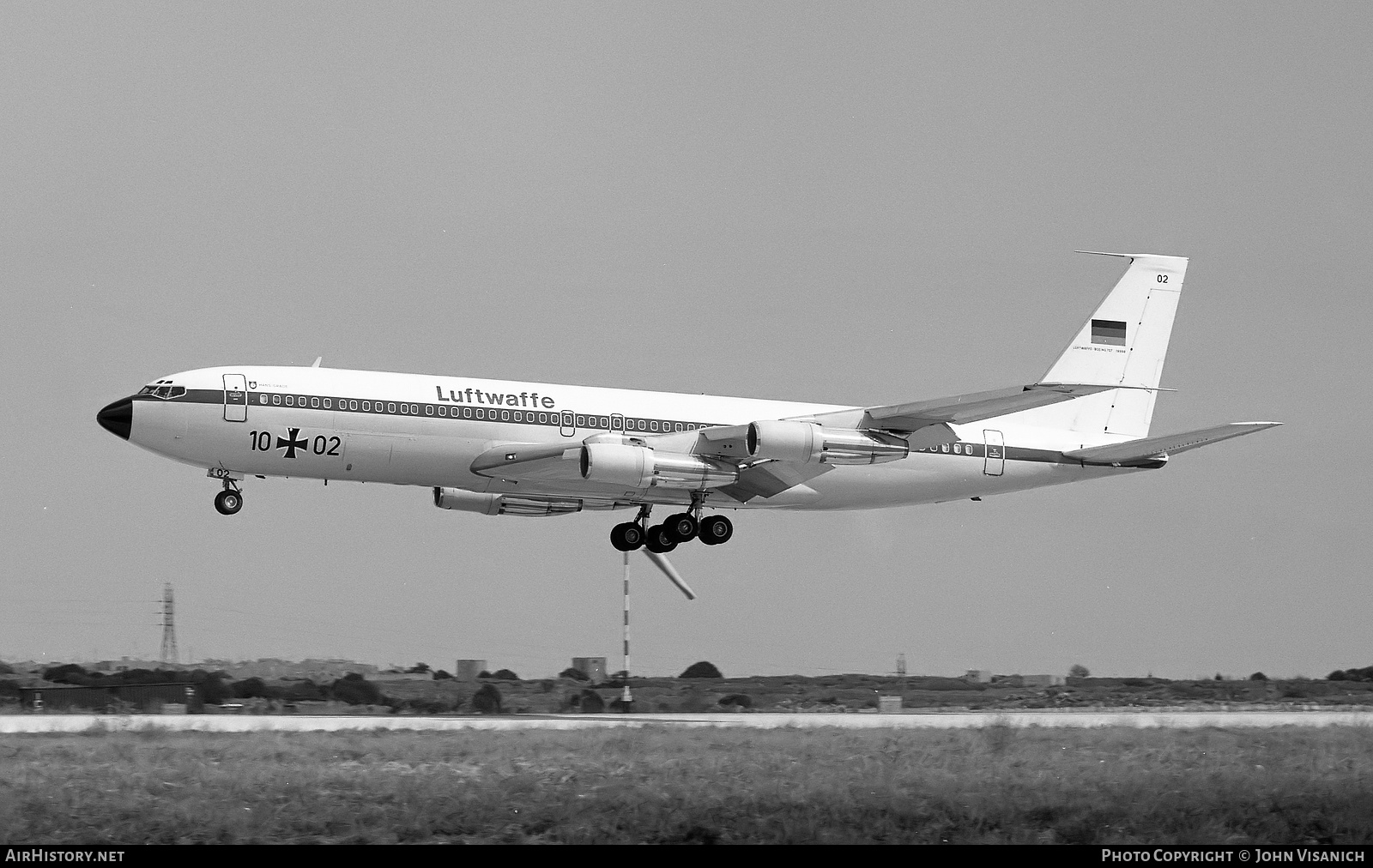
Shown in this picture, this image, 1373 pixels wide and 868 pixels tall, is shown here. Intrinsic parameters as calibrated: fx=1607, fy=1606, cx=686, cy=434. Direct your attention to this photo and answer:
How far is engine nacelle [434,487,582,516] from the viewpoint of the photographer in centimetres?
5122

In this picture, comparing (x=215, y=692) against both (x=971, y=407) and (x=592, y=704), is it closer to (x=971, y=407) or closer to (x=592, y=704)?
(x=592, y=704)

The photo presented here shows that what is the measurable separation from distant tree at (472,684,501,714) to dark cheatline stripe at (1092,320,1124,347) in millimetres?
24311

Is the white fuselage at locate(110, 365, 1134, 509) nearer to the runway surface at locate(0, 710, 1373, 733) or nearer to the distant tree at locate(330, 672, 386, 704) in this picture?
the runway surface at locate(0, 710, 1373, 733)

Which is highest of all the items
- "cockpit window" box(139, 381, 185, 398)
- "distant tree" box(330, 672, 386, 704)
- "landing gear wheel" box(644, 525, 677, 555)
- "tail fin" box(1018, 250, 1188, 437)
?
"tail fin" box(1018, 250, 1188, 437)

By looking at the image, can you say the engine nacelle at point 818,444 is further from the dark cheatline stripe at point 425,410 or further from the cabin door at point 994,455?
the cabin door at point 994,455

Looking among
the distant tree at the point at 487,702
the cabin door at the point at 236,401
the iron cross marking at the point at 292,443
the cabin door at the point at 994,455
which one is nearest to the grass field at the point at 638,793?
the iron cross marking at the point at 292,443

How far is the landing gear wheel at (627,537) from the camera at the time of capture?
4931cm

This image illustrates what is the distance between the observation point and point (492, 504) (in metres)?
51.8

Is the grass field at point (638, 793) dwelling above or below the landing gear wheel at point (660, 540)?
below

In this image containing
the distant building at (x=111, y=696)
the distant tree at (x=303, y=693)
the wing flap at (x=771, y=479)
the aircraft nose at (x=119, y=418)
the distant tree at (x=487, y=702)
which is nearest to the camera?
the aircraft nose at (x=119, y=418)

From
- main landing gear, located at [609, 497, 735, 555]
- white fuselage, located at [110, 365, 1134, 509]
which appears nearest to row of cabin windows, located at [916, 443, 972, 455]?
white fuselage, located at [110, 365, 1134, 509]

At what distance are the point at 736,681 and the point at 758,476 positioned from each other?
59.1 feet

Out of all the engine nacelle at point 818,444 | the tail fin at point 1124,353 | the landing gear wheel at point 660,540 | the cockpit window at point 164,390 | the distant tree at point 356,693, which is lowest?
the distant tree at point 356,693

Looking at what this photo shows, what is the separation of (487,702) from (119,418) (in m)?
14.2
